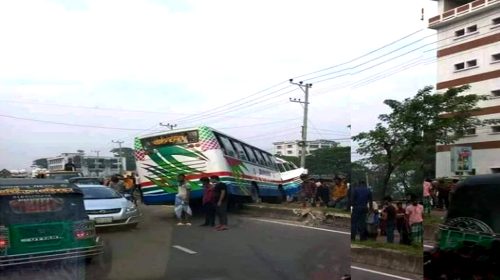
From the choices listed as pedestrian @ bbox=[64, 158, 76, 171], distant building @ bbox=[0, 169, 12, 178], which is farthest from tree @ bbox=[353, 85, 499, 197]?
distant building @ bbox=[0, 169, 12, 178]

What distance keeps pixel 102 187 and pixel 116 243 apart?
0.54 ft

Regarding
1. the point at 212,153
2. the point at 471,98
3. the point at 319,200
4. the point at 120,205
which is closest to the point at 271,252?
the point at 319,200

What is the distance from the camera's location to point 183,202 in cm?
143

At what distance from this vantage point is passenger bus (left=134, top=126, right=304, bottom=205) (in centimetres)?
141

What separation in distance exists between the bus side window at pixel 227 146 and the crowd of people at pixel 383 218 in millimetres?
448

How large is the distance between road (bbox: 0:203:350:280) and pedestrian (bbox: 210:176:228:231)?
0.07ft

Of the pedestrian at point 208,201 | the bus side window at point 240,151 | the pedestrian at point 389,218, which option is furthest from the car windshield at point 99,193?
the pedestrian at point 389,218

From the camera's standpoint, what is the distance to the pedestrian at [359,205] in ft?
5.62

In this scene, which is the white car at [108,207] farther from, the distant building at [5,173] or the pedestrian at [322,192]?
the pedestrian at [322,192]

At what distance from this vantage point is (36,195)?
1206 mm

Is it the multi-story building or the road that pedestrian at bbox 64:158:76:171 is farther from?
the multi-story building

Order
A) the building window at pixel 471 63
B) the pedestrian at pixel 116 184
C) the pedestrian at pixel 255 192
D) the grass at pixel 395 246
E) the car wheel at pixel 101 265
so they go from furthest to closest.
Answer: the grass at pixel 395 246 < the pedestrian at pixel 255 192 < the building window at pixel 471 63 < the pedestrian at pixel 116 184 < the car wheel at pixel 101 265

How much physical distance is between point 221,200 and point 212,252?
15cm

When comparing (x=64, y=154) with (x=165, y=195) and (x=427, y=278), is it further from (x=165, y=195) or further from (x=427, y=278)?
(x=427, y=278)
